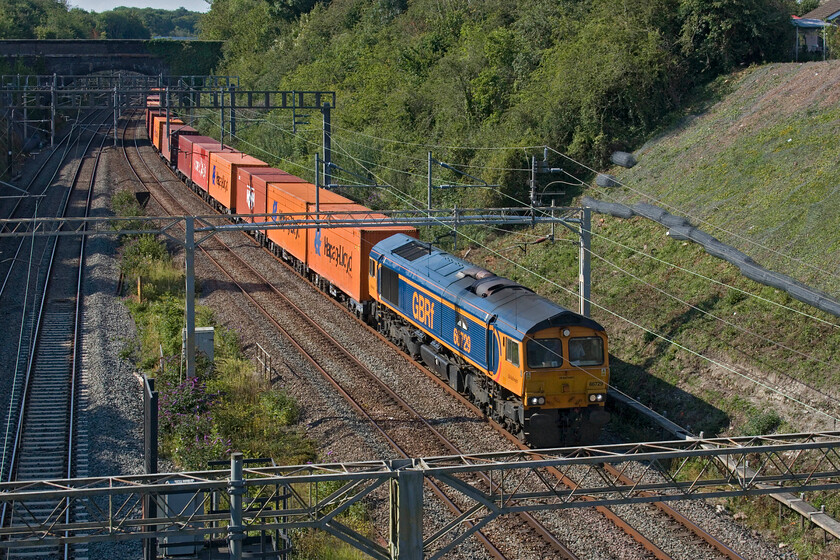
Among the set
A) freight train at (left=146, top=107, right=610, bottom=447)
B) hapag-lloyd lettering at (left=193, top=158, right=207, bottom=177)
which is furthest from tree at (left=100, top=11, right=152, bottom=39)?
freight train at (left=146, top=107, right=610, bottom=447)

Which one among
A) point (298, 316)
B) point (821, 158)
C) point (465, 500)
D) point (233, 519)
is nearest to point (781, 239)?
point (821, 158)

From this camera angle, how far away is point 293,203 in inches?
1099

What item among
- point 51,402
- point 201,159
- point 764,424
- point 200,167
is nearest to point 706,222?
point 764,424

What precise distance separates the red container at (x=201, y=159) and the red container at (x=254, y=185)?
6.09 m

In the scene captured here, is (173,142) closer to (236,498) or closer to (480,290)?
(480,290)

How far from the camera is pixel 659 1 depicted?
100 feet

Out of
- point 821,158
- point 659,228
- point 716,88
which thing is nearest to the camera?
point 821,158

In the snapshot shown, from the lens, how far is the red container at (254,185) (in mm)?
32406

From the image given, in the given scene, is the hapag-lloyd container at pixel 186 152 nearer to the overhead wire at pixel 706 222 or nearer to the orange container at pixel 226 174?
the orange container at pixel 226 174

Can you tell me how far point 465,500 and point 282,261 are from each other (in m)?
19.2

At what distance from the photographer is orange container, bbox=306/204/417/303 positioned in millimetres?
23453

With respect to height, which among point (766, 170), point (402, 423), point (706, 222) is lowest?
point (402, 423)

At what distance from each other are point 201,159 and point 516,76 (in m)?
16.6

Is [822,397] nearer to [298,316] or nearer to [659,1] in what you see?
[298,316]
